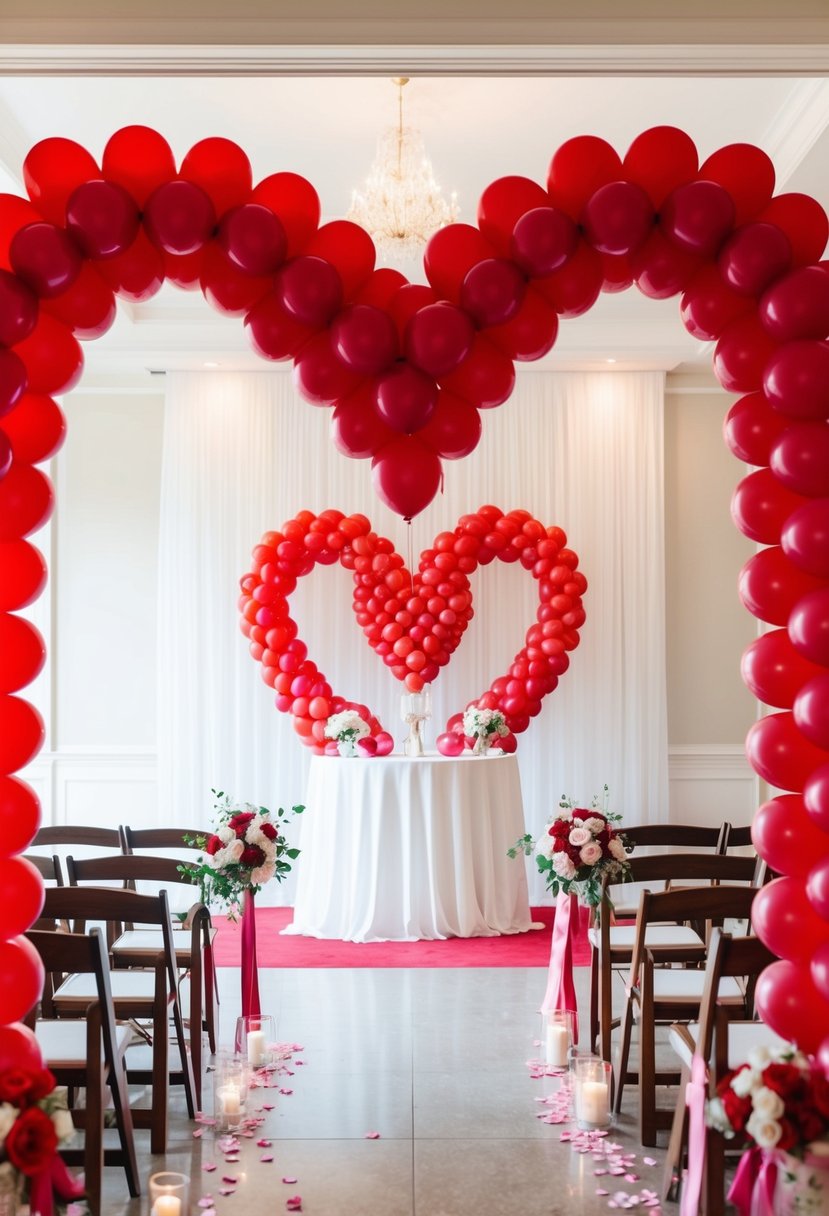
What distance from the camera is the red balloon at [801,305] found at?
3205 millimetres

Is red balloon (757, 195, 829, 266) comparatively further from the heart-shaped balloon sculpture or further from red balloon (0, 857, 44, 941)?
the heart-shaped balloon sculpture

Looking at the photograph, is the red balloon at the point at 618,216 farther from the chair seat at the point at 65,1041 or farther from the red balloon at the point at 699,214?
the chair seat at the point at 65,1041

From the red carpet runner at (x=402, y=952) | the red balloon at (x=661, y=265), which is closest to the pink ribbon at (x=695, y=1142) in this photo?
the red balloon at (x=661, y=265)

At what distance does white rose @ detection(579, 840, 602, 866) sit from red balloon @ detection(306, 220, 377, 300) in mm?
2438

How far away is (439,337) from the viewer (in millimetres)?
3303

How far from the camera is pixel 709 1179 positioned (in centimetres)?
297

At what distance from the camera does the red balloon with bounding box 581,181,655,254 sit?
3.26 metres

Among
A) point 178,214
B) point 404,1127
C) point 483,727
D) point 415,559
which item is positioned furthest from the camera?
point 415,559

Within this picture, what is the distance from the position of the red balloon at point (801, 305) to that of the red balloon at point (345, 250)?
3.78ft

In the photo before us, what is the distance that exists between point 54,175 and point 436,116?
2.76m

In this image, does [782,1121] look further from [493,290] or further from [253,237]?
[253,237]

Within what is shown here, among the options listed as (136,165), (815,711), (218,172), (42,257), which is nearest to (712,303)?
(815,711)

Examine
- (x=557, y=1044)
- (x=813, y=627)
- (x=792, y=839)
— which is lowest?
(x=557, y=1044)
